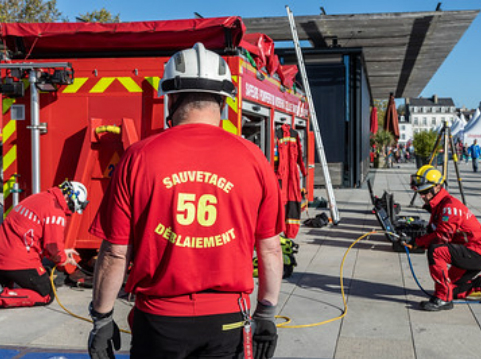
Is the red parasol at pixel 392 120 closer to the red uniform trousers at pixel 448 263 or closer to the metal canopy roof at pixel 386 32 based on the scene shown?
the metal canopy roof at pixel 386 32

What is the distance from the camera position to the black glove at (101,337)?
2.19 meters

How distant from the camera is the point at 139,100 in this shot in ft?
21.2

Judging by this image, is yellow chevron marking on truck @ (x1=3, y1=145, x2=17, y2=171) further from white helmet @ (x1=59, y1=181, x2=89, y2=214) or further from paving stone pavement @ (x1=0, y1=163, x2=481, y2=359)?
paving stone pavement @ (x1=0, y1=163, x2=481, y2=359)

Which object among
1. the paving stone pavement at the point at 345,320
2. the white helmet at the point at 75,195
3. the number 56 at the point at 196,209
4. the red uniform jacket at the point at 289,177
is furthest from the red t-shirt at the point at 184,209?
the red uniform jacket at the point at 289,177

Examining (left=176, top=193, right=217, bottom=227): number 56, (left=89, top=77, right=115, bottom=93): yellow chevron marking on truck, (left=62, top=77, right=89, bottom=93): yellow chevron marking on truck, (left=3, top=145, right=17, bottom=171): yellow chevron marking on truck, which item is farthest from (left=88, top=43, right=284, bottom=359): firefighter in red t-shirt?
(left=3, top=145, right=17, bottom=171): yellow chevron marking on truck

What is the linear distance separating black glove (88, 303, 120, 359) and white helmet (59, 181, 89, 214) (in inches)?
152

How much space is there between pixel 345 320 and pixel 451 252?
133 cm

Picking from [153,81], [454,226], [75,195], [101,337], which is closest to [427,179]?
[454,226]

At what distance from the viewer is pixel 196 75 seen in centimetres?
222

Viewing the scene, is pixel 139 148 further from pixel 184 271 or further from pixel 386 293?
pixel 386 293

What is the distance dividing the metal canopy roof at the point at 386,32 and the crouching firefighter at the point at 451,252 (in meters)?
11.1

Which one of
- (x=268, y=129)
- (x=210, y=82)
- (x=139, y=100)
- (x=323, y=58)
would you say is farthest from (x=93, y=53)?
(x=323, y=58)

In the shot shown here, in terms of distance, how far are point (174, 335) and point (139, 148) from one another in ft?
2.25

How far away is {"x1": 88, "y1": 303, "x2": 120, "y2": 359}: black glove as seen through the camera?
2193 millimetres
